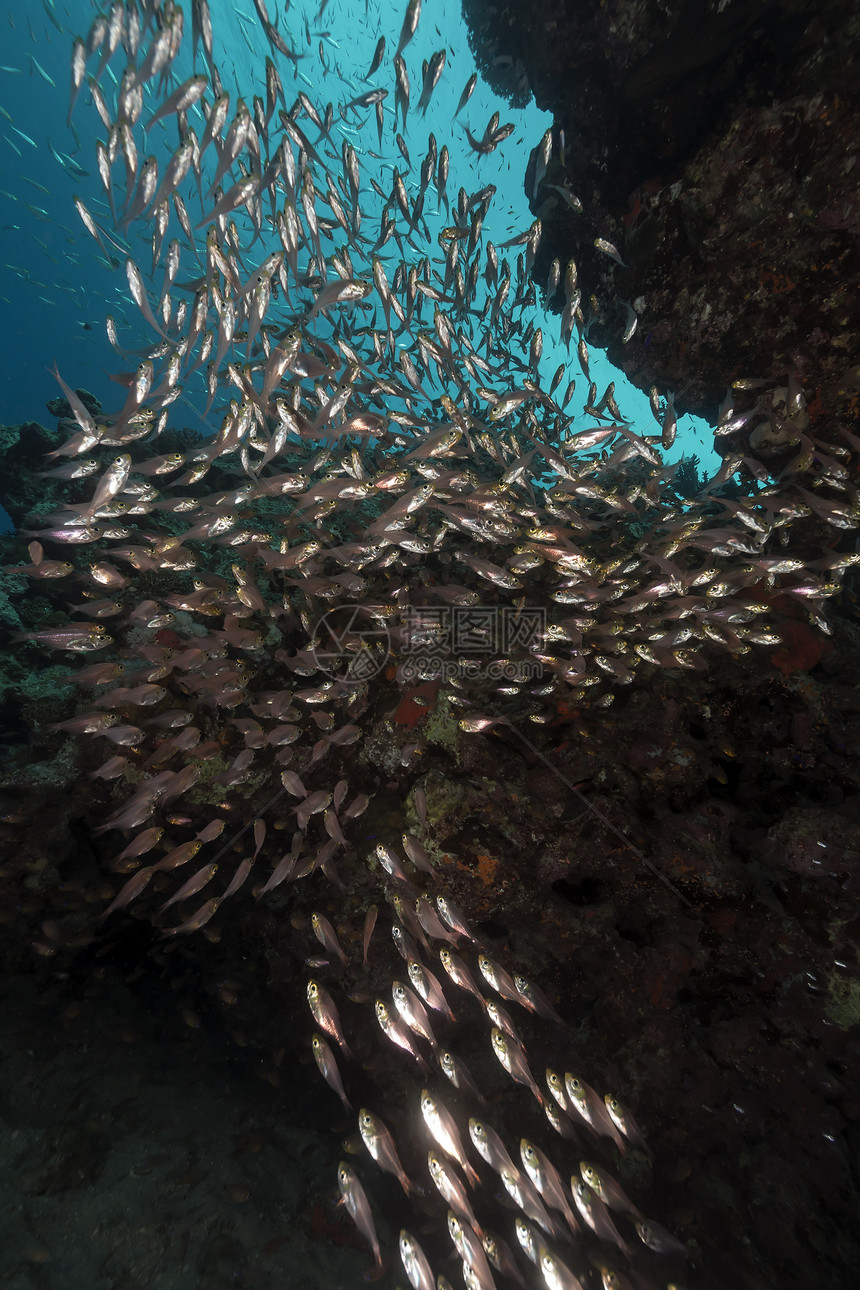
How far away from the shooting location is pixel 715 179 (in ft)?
22.8

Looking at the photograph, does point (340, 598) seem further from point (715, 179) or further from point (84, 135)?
point (84, 135)

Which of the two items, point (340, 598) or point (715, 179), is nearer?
point (340, 598)

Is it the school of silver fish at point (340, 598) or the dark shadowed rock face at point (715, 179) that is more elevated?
the dark shadowed rock face at point (715, 179)

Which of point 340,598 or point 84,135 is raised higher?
point 84,135

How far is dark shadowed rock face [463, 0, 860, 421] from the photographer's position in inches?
247

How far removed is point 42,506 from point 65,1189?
8.86 meters

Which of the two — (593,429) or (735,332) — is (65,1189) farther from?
(735,332)

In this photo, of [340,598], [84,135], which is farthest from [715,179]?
[84,135]

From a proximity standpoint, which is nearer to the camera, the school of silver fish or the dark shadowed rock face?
the school of silver fish

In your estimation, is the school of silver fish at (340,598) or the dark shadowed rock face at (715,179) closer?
the school of silver fish at (340,598)

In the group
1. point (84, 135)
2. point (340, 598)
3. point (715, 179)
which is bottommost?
point (340, 598)

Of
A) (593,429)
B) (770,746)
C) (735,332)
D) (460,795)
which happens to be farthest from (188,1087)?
(735,332)

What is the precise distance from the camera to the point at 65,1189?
14.0 ft

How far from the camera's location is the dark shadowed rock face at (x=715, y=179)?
6266 mm
